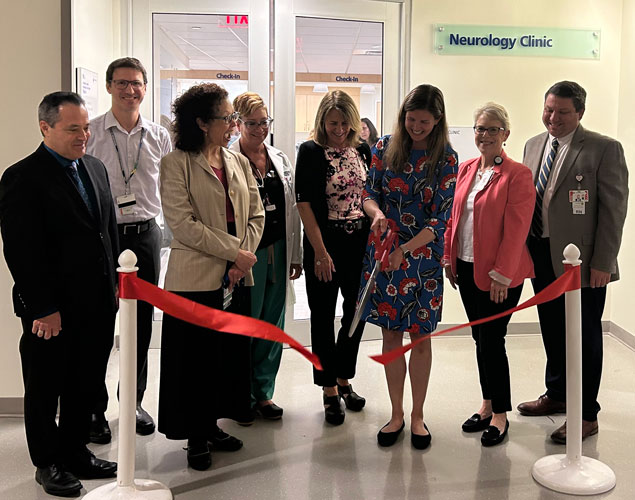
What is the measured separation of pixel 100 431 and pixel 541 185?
2502mm

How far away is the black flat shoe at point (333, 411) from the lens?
382 centimetres

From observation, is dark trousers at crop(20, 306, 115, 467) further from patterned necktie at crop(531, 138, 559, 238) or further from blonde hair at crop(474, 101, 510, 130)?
patterned necktie at crop(531, 138, 559, 238)

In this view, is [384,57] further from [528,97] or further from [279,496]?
[279,496]

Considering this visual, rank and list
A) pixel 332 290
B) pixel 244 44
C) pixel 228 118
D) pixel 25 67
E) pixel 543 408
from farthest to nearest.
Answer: pixel 244 44 → pixel 543 408 → pixel 332 290 → pixel 25 67 → pixel 228 118

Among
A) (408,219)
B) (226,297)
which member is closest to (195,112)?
(226,297)

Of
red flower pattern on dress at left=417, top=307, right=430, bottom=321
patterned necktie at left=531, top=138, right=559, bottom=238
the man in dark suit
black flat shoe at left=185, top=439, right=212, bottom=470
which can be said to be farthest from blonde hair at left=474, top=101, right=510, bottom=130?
black flat shoe at left=185, top=439, right=212, bottom=470

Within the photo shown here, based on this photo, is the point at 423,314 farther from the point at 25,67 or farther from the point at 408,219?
the point at 25,67

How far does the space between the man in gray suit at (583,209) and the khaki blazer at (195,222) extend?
5.14ft

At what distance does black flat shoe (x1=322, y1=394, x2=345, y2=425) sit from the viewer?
3.82 metres

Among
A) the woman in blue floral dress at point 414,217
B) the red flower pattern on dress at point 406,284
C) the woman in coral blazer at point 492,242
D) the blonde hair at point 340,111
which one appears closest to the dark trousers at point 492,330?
the woman in coral blazer at point 492,242

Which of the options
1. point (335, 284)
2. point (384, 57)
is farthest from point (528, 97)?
point (335, 284)

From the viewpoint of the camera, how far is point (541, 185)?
3.70 metres

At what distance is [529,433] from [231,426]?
1.52 metres

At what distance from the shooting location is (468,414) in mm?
3965
